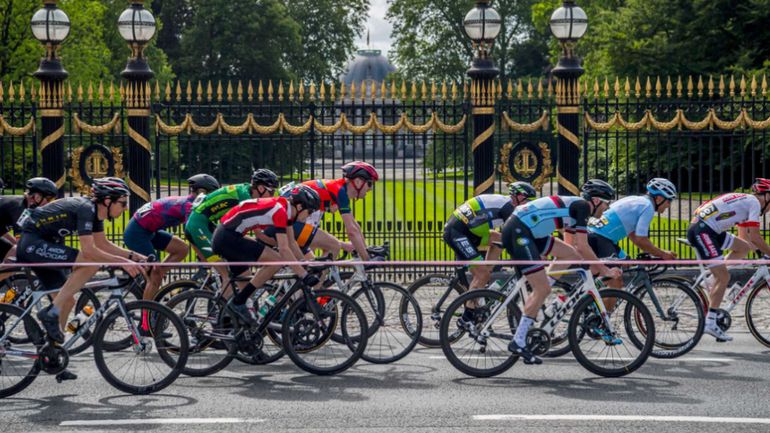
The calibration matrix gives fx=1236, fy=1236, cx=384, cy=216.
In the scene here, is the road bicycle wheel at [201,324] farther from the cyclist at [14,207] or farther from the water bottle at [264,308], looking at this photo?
the cyclist at [14,207]

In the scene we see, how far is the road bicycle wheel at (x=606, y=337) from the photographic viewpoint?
31.8 feet

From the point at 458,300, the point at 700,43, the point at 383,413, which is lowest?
the point at 383,413

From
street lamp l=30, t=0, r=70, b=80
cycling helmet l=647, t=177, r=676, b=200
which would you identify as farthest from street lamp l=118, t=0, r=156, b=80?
cycling helmet l=647, t=177, r=676, b=200

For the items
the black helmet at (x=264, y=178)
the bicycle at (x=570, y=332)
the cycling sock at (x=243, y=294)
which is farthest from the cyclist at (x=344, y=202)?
the bicycle at (x=570, y=332)

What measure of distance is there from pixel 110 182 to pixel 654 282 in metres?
4.70

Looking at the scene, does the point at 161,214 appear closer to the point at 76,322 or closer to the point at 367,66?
the point at 76,322

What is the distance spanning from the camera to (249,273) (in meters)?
10.4

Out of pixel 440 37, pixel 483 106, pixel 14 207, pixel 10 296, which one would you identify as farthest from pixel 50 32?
pixel 440 37

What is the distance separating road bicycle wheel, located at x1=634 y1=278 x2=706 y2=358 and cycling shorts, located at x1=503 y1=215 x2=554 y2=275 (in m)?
1.00

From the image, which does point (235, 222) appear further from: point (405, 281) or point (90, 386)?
point (405, 281)

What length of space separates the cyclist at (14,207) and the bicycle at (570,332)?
3.65 metres

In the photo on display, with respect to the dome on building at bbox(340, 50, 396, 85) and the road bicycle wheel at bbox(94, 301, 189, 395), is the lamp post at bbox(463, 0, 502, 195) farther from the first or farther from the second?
the dome on building at bbox(340, 50, 396, 85)

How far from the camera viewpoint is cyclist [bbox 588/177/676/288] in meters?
10.9

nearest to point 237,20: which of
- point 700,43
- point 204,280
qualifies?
point 700,43
